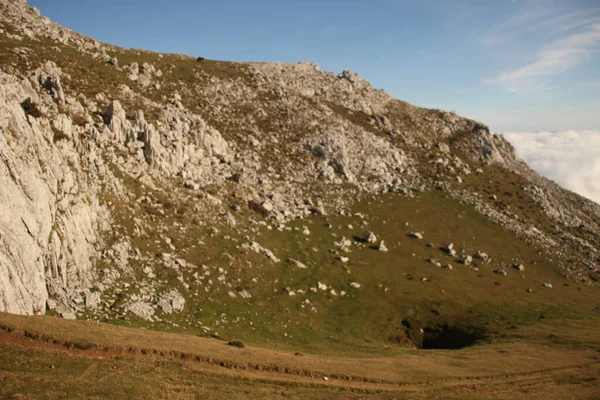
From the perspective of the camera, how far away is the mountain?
175 ft

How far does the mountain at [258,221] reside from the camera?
5325 centimetres

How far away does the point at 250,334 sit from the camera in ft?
202

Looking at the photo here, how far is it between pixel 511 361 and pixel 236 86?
393ft

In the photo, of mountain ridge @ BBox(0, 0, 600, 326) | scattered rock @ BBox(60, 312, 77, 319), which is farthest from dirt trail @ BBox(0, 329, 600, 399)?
scattered rock @ BBox(60, 312, 77, 319)

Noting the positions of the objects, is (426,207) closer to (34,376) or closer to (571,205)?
(571,205)

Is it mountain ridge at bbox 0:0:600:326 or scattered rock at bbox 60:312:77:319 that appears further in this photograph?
mountain ridge at bbox 0:0:600:326

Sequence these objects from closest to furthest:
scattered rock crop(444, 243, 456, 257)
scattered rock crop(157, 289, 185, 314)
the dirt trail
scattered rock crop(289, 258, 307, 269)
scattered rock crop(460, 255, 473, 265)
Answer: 1. the dirt trail
2. scattered rock crop(157, 289, 185, 314)
3. scattered rock crop(289, 258, 307, 269)
4. scattered rock crop(460, 255, 473, 265)
5. scattered rock crop(444, 243, 456, 257)

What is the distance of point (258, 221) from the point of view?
305 feet

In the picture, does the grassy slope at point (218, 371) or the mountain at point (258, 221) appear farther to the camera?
the mountain at point (258, 221)

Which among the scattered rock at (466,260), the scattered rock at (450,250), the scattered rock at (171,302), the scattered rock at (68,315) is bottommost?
the scattered rock at (68,315)

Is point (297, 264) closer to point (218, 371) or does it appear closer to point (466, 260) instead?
point (218, 371)

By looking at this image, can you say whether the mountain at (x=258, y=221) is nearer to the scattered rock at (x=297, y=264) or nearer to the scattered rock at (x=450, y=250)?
the scattered rock at (x=450, y=250)

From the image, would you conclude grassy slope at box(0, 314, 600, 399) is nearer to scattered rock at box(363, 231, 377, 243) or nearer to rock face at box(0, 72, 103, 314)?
rock face at box(0, 72, 103, 314)

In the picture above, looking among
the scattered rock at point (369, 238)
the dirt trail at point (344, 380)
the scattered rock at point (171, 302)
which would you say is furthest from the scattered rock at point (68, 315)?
the scattered rock at point (369, 238)
